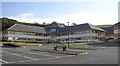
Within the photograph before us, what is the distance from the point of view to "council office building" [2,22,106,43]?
64.4 m

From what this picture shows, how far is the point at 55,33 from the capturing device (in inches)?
3012

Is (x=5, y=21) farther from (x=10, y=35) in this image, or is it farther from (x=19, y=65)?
(x=19, y=65)

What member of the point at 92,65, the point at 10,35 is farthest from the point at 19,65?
the point at 10,35

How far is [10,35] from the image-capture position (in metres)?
64.6

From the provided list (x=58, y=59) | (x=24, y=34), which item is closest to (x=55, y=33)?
(x=24, y=34)

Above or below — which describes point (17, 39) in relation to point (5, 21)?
below

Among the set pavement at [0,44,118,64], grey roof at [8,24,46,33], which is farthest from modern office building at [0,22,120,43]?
pavement at [0,44,118,64]

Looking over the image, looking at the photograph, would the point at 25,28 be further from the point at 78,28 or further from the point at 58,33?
the point at 78,28

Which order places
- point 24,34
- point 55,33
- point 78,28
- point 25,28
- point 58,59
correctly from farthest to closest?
1. point 55,33
2. point 25,28
3. point 78,28
4. point 24,34
5. point 58,59

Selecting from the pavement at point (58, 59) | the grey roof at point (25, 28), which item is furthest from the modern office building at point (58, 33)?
the pavement at point (58, 59)

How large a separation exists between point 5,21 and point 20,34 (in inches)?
716

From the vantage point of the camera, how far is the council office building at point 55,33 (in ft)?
211

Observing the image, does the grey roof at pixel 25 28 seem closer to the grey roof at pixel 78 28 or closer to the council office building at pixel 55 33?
the council office building at pixel 55 33

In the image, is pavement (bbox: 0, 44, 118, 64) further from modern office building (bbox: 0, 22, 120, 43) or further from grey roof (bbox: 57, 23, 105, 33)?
grey roof (bbox: 57, 23, 105, 33)
